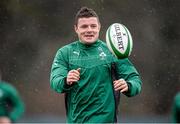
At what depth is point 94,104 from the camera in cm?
922

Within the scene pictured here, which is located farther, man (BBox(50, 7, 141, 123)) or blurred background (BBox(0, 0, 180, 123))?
blurred background (BBox(0, 0, 180, 123))

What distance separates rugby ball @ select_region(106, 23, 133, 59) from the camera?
9430mm

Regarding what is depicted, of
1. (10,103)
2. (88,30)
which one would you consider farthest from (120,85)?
(10,103)

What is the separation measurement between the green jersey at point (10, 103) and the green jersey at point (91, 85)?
0.50 metres

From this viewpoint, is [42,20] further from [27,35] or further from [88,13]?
[88,13]

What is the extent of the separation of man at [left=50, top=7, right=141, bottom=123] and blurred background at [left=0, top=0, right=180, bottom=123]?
872cm

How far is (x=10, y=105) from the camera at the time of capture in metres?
8.96

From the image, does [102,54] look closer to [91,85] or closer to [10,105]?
[91,85]

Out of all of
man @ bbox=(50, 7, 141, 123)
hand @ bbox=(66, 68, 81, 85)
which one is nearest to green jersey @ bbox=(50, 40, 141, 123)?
man @ bbox=(50, 7, 141, 123)

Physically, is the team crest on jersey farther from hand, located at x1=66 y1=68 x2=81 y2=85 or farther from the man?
hand, located at x1=66 y1=68 x2=81 y2=85

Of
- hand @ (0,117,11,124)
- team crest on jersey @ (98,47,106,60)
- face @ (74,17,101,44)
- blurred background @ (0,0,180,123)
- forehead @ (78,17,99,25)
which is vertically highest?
forehead @ (78,17,99,25)

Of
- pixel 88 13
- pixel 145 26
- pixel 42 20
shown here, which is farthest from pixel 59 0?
pixel 88 13

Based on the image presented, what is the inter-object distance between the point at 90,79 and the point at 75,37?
29.4 ft

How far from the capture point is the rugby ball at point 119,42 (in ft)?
30.9
